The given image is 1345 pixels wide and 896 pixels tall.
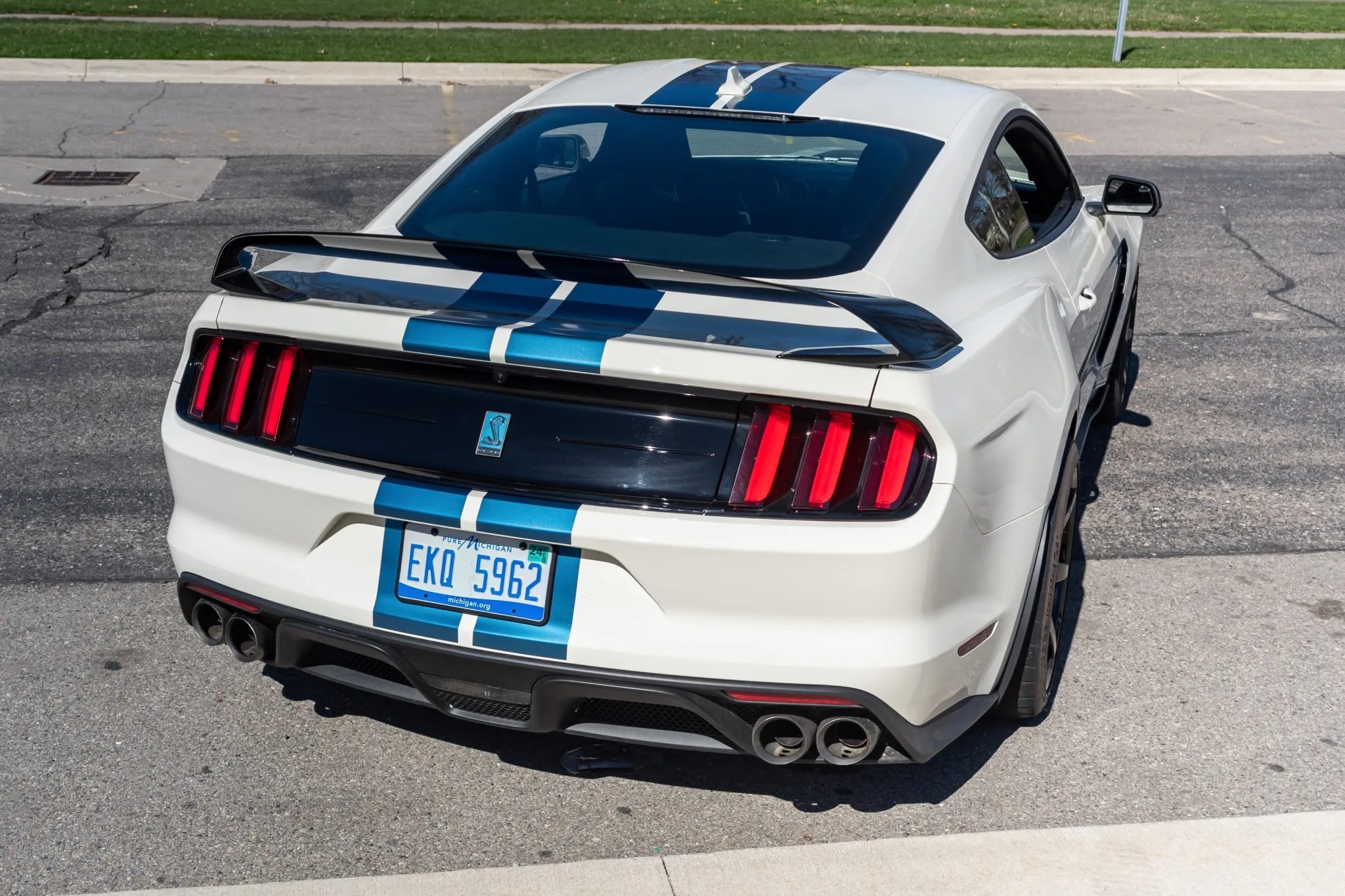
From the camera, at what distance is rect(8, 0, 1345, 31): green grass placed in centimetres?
1936

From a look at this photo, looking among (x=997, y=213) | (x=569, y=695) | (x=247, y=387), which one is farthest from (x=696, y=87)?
(x=569, y=695)

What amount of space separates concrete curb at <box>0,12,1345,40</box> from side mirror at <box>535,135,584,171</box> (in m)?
15.2

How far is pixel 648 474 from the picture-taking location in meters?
2.90

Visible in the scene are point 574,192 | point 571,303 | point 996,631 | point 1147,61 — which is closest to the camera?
point 571,303

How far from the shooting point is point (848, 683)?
2895 millimetres

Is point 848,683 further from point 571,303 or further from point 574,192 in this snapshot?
point 574,192

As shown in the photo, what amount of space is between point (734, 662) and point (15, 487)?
342cm

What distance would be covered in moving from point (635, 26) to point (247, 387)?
55.9ft

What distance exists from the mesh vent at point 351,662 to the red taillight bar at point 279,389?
1.69 feet

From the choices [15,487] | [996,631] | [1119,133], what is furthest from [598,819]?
[1119,133]

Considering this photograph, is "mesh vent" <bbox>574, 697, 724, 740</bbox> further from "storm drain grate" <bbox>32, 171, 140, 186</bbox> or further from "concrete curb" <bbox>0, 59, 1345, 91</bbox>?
"concrete curb" <bbox>0, 59, 1345, 91</bbox>

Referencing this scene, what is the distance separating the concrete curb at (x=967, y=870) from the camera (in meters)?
3.03

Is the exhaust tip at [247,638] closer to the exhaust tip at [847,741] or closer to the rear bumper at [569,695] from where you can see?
the rear bumper at [569,695]

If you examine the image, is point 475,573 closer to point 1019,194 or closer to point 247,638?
point 247,638
